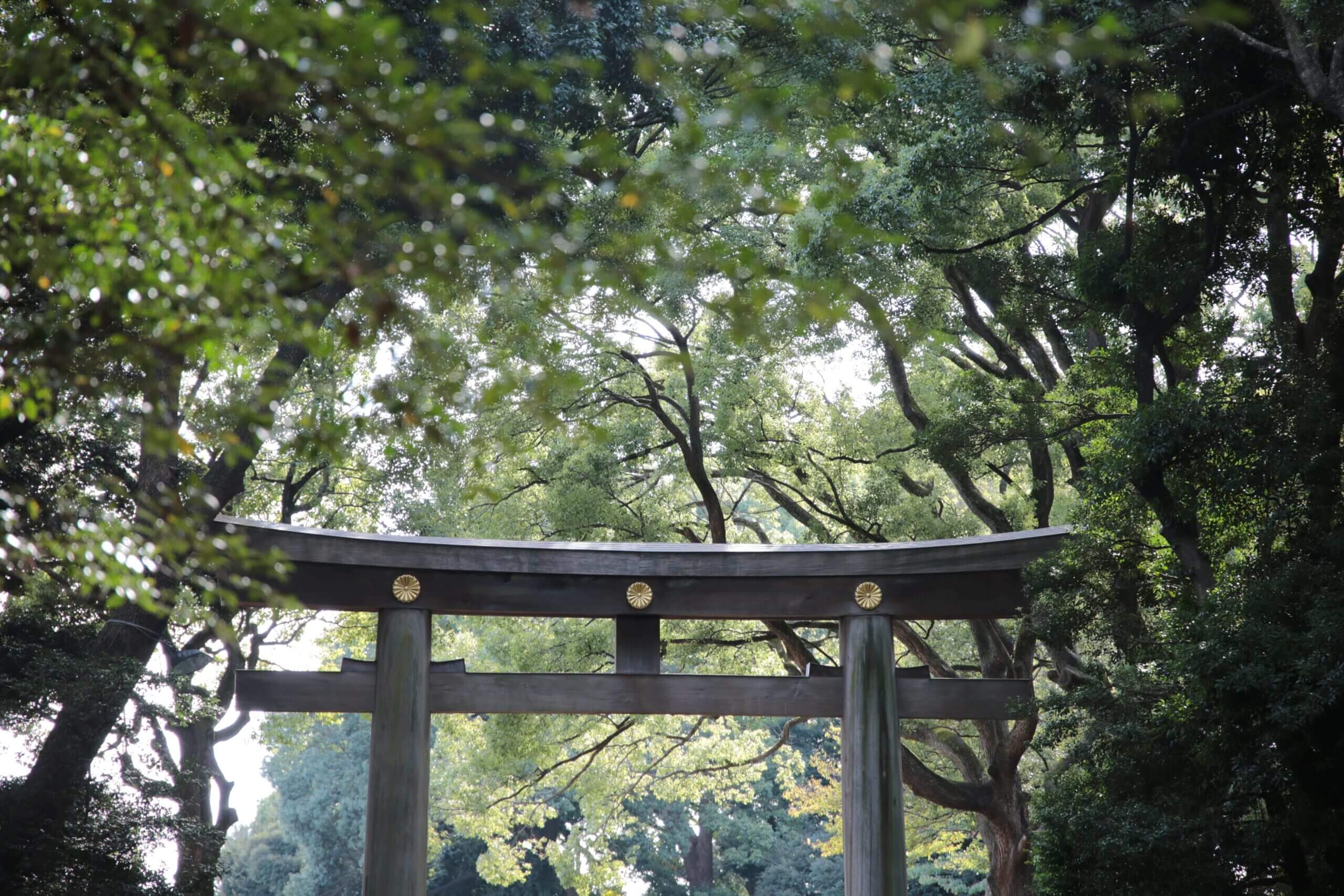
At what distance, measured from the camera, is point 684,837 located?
18.5 metres

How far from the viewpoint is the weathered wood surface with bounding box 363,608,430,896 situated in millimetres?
5574

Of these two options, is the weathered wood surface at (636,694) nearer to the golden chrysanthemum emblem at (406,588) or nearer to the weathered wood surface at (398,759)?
the weathered wood surface at (398,759)

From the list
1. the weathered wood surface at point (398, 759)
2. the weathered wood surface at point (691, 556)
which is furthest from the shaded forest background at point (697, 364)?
the weathered wood surface at point (398, 759)

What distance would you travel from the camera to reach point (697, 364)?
9.34 m

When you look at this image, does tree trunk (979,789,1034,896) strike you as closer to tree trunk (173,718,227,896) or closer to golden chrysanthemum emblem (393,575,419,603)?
golden chrysanthemum emblem (393,575,419,603)

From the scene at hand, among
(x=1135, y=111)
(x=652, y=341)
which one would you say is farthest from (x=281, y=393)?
(x=652, y=341)

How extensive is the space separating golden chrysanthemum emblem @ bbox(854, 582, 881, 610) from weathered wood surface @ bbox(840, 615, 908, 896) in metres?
0.07

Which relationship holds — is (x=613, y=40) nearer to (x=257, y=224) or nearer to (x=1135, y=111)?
(x=1135, y=111)

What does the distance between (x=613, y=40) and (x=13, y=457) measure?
4803 mm

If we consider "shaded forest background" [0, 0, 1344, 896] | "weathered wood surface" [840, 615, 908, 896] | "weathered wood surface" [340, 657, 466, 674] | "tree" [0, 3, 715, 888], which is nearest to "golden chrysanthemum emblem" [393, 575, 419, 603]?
"weathered wood surface" [340, 657, 466, 674]

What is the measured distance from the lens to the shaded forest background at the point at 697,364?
241 cm

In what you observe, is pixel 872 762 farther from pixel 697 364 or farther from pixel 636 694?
pixel 697 364

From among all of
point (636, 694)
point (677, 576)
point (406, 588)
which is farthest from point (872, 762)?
point (406, 588)

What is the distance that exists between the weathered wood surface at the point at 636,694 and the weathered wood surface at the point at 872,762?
11 cm
